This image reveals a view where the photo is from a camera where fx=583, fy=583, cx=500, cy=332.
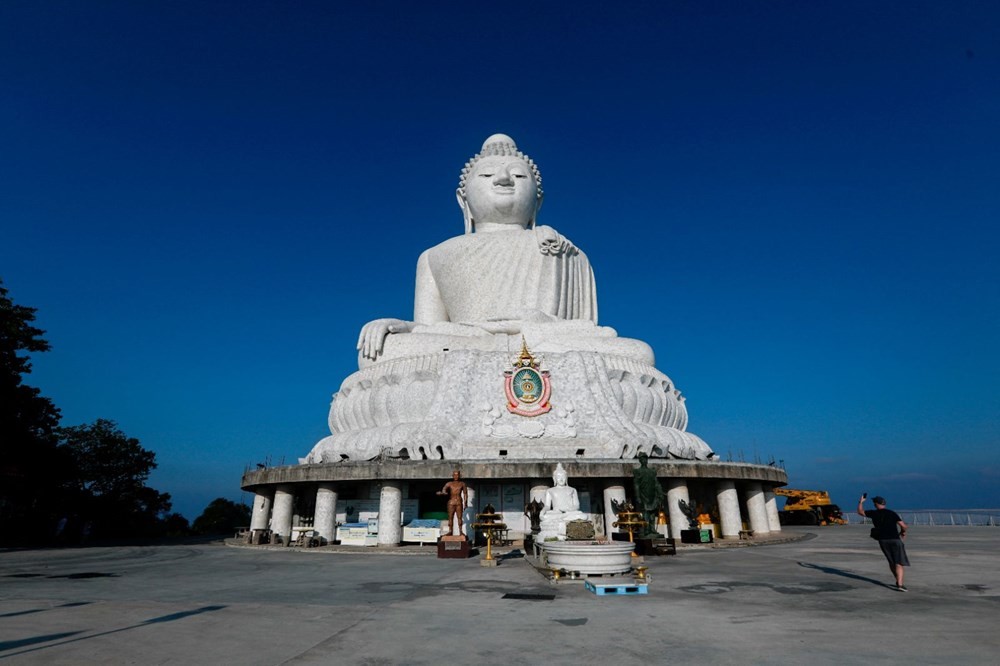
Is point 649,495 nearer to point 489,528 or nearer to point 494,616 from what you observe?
point 489,528

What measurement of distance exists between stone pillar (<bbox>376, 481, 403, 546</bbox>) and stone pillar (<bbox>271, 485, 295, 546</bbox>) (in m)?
3.31

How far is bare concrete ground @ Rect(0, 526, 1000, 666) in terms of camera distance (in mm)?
3787

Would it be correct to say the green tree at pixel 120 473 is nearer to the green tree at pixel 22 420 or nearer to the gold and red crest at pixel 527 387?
the green tree at pixel 22 420

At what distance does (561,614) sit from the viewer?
4.96m

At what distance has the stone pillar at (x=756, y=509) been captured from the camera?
1477cm

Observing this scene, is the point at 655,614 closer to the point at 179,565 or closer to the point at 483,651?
the point at 483,651

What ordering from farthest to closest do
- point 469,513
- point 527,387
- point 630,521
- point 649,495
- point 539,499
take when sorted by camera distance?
point 527,387
point 469,513
point 539,499
point 649,495
point 630,521

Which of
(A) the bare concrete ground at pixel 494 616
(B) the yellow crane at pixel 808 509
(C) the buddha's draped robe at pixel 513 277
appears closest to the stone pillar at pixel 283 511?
(A) the bare concrete ground at pixel 494 616

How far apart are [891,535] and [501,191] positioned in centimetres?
1734

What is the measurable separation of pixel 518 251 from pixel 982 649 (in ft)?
54.7

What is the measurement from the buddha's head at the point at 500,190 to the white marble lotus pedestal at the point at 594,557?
1609cm

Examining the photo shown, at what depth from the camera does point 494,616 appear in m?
4.90

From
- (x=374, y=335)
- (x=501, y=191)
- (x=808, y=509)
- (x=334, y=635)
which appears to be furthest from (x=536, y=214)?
(x=334, y=635)

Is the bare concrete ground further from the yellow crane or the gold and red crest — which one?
the yellow crane
